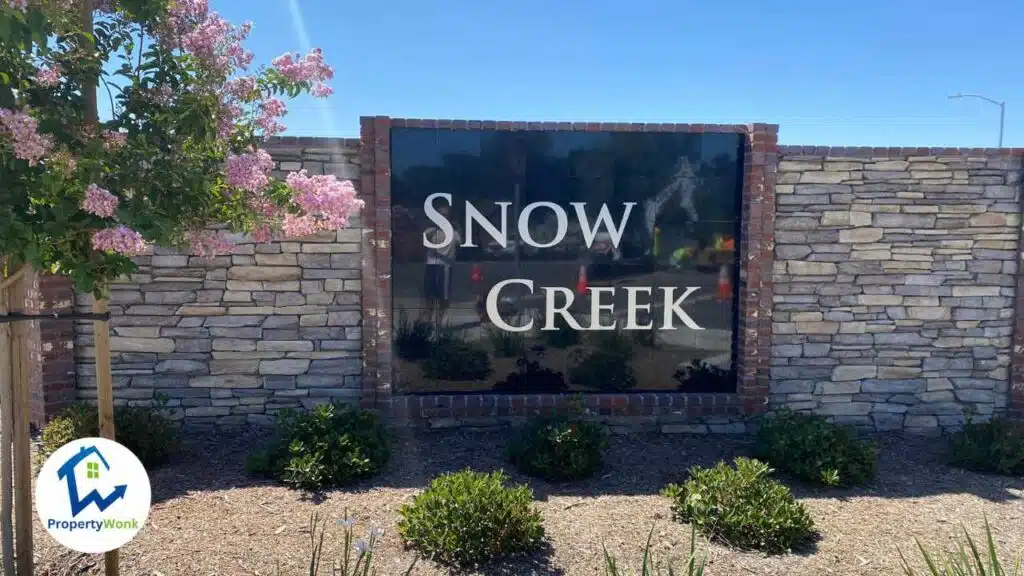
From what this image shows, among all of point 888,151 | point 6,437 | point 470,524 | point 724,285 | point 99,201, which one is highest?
point 888,151

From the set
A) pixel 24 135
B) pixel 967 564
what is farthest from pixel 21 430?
pixel 967 564

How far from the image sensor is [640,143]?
590cm

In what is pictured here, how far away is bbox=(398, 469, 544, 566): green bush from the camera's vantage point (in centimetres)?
372

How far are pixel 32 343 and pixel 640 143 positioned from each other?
17.4ft

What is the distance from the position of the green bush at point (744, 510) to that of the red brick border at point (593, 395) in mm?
1526

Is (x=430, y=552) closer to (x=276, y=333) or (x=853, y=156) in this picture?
(x=276, y=333)

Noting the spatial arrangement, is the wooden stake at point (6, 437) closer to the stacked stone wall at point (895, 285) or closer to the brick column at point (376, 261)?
the brick column at point (376, 261)

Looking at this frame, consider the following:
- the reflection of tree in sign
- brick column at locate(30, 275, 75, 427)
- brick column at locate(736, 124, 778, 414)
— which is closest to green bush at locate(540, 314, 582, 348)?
the reflection of tree in sign

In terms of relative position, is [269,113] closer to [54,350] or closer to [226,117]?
[226,117]

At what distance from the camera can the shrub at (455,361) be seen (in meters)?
5.89

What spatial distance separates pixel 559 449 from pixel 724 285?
2.20m

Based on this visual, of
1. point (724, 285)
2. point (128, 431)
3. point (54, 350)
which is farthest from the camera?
point (724, 285)

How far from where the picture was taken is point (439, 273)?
5.82 metres

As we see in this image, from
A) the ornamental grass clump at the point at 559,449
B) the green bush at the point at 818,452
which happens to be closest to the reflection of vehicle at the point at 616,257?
the ornamental grass clump at the point at 559,449
